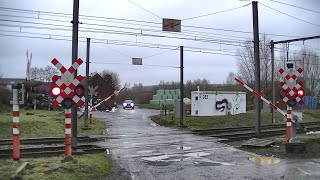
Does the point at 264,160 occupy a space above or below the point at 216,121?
above

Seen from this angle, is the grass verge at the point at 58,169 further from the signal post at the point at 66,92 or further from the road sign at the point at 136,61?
the road sign at the point at 136,61

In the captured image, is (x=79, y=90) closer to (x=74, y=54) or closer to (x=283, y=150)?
(x=74, y=54)

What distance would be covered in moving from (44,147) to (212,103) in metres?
26.1


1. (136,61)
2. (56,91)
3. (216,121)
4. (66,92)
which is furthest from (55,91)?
(216,121)

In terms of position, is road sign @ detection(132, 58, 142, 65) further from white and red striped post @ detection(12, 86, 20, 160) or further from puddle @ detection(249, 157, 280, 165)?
white and red striped post @ detection(12, 86, 20, 160)

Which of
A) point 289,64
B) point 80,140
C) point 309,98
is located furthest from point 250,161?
point 309,98

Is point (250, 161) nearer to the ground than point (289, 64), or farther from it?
nearer to the ground

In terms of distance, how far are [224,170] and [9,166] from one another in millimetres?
5429

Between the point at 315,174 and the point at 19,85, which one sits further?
the point at 19,85

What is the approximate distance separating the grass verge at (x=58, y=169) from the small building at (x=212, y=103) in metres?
27.8

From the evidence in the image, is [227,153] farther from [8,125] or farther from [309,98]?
[309,98]

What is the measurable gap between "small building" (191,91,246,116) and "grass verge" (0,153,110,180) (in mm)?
27802

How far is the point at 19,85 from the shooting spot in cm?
1118

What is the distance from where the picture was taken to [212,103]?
39.2 metres
